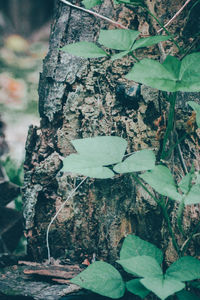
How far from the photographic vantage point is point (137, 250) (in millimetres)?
675

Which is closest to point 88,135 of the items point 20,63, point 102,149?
point 102,149

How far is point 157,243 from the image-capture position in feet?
2.67

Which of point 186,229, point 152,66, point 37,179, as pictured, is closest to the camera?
point 152,66

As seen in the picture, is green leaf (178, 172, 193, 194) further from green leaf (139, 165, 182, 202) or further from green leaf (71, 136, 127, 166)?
green leaf (71, 136, 127, 166)

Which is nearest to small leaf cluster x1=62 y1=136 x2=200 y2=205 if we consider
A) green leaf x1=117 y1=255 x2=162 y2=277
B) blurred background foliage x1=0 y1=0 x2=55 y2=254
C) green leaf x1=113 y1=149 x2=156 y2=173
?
green leaf x1=113 y1=149 x2=156 y2=173

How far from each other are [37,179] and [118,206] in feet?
0.96

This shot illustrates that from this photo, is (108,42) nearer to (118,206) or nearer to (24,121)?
(118,206)

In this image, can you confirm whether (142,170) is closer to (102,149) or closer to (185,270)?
(102,149)

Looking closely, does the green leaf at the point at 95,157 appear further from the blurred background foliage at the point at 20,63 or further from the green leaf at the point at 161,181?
the blurred background foliage at the point at 20,63

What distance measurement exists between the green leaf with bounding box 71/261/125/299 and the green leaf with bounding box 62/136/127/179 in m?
0.23

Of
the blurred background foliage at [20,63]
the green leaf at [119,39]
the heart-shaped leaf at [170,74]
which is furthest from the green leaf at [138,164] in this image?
the blurred background foliage at [20,63]

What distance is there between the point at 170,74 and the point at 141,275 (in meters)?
0.44

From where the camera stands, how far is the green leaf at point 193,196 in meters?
0.55

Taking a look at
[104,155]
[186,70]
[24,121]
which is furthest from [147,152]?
[24,121]
